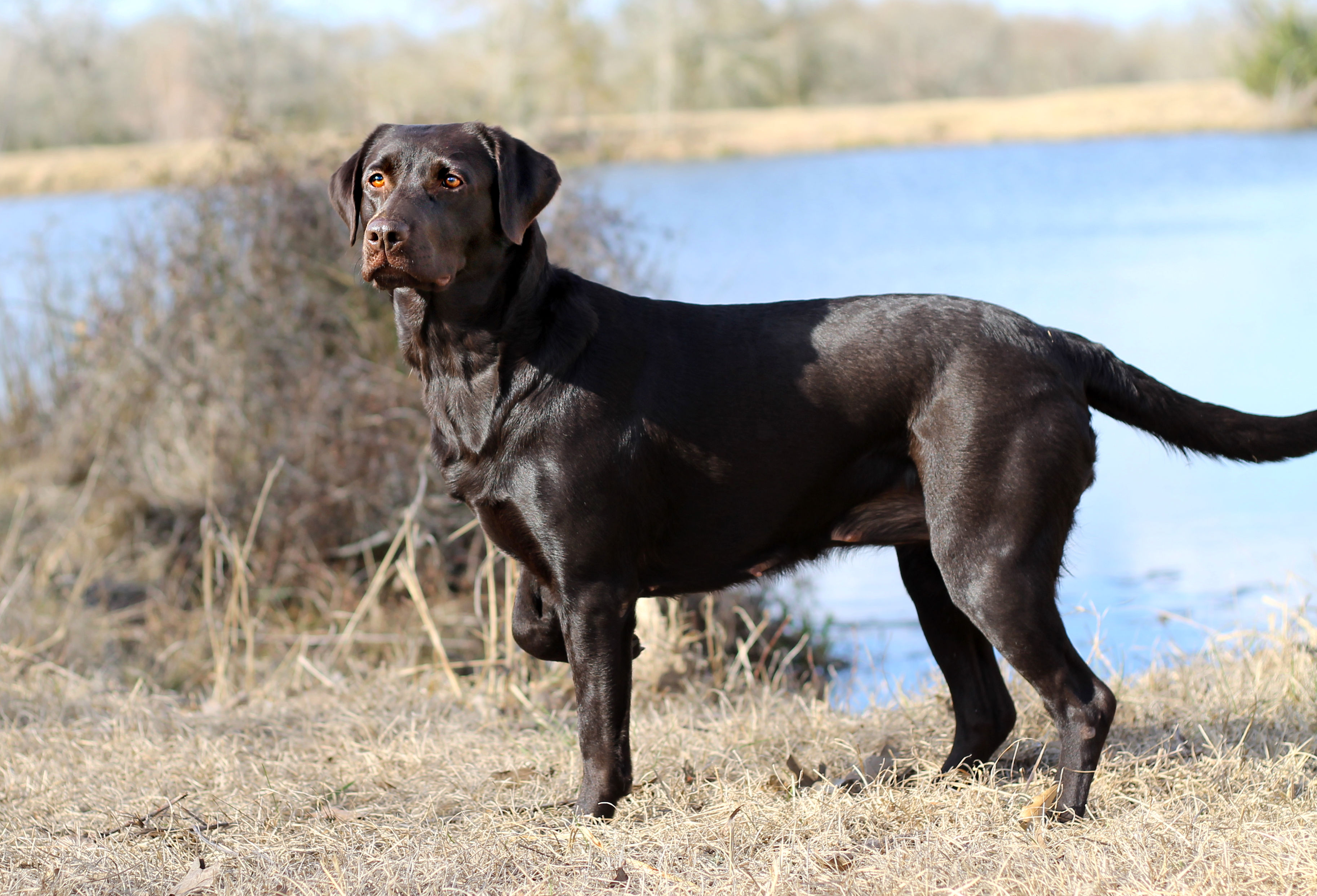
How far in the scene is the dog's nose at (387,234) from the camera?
2.88 meters

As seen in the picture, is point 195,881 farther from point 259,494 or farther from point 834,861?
point 259,494

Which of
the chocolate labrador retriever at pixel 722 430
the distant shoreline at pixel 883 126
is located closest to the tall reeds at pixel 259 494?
the chocolate labrador retriever at pixel 722 430

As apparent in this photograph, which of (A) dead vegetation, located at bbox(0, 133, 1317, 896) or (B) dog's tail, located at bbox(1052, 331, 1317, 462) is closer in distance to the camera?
(A) dead vegetation, located at bbox(0, 133, 1317, 896)

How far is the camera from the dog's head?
293 centimetres

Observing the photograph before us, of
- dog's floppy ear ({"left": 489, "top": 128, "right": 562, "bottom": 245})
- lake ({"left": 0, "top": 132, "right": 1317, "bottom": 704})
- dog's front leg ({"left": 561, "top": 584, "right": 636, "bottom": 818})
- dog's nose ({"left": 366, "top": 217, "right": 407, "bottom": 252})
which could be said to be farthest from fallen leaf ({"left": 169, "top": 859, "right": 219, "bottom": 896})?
lake ({"left": 0, "top": 132, "right": 1317, "bottom": 704})

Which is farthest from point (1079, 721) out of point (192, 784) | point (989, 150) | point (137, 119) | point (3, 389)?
point (989, 150)

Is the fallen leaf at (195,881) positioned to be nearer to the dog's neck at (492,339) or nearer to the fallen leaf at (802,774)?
the dog's neck at (492,339)

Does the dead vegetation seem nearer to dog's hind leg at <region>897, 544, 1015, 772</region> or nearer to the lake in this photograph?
dog's hind leg at <region>897, 544, 1015, 772</region>

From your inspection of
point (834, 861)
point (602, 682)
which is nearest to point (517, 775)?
point (602, 682)

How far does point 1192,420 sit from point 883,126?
2978 centimetres

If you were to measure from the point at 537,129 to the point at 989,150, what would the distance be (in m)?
18.5

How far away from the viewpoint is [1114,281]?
41.3 feet

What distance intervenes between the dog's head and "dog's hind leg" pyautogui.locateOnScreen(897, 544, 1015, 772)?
1465 mm

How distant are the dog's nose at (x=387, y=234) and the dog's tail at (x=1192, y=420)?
68.2 inches
